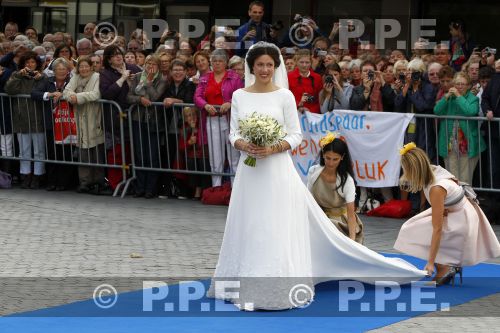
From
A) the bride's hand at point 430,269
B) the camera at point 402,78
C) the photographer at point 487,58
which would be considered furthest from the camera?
the photographer at point 487,58

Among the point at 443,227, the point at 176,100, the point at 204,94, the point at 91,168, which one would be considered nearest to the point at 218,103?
the point at 204,94

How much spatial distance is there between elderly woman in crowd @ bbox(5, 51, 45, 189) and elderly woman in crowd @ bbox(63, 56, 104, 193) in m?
0.74

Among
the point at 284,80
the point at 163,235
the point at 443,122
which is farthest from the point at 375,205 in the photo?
the point at 284,80

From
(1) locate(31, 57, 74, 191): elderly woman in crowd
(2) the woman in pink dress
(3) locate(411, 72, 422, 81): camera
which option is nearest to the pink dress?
(2) the woman in pink dress

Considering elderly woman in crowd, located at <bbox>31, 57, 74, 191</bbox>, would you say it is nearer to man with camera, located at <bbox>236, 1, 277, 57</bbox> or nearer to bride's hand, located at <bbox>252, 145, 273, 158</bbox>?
man with camera, located at <bbox>236, 1, 277, 57</bbox>

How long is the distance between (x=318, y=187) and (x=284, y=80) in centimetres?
126

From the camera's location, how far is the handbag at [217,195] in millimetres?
16203

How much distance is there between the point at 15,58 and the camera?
18.6 meters

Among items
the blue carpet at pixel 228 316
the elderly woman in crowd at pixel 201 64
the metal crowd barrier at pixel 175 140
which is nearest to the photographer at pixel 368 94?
the metal crowd barrier at pixel 175 140

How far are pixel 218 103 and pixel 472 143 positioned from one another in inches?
136

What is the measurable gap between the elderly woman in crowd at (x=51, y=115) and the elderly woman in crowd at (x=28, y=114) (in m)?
0.11

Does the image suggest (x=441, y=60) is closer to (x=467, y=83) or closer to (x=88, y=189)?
(x=467, y=83)

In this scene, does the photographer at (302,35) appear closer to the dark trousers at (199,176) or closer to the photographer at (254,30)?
the photographer at (254,30)

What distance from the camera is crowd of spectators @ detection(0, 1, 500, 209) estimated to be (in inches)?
585
